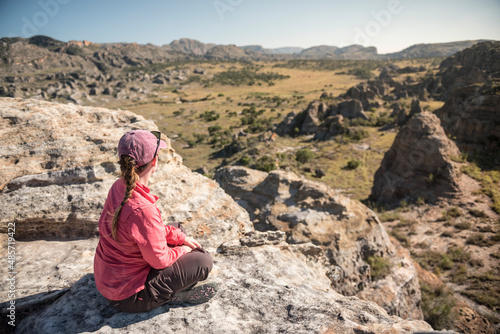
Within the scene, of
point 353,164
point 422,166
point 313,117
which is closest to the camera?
point 422,166

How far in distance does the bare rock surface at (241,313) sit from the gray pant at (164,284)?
132 millimetres

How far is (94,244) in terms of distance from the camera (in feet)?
12.9

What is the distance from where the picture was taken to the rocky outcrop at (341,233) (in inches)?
243

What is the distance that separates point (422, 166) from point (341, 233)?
10.8 meters

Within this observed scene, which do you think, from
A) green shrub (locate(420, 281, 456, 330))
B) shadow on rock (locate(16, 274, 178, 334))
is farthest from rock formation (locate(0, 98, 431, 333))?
green shrub (locate(420, 281, 456, 330))

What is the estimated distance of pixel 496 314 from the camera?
7418 mm

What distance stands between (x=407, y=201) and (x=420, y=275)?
24.4ft

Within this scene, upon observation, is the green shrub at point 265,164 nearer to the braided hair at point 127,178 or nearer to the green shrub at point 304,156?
the green shrub at point 304,156

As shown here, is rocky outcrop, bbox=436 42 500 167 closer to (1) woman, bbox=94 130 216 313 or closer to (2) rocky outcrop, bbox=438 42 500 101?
(2) rocky outcrop, bbox=438 42 500 101

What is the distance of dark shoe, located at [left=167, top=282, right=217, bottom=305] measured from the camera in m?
2.71

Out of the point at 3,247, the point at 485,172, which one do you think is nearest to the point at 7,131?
the point at 3,247

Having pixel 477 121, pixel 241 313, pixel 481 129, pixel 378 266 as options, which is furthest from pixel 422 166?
pixel 241 313

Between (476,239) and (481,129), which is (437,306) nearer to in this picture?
(476,239)

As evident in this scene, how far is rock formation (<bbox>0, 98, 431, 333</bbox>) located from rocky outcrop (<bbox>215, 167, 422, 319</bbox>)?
1.80 meters
